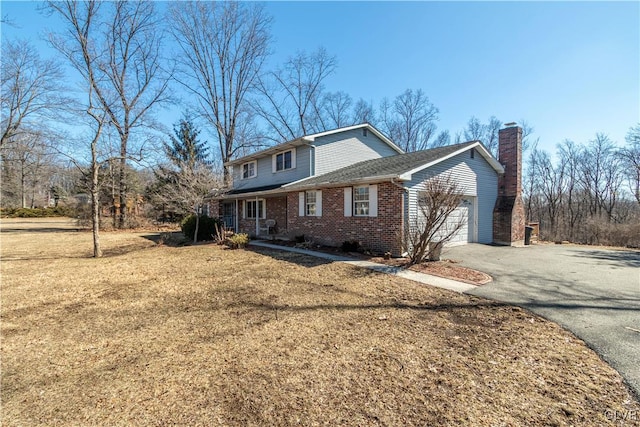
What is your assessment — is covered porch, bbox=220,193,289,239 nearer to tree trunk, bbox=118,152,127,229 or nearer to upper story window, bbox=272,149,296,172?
upper story window, bbox=272,149,296,172

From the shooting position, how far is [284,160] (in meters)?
16.1

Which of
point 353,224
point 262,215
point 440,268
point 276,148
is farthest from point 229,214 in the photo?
point 440,268

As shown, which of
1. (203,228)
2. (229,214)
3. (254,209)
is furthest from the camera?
(229,214)

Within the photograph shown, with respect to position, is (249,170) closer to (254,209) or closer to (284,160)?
(254,209)

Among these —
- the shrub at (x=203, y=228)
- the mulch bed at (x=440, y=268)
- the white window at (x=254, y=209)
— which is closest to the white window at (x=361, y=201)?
the mulch bed at (x=440, y=268)

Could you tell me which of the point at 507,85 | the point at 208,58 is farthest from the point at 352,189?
the point at 208,58

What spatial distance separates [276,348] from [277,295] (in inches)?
84.4

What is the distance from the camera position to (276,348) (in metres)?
3.53

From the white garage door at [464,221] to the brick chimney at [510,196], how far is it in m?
1.55

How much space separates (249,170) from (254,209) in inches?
124

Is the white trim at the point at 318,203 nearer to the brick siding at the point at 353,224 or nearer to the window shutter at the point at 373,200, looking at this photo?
the brick siding at the point at 353,224

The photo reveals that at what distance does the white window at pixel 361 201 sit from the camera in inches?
390

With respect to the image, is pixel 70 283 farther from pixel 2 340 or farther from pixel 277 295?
pixel 277 295

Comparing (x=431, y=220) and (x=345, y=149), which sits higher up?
(x=345, y=149)
